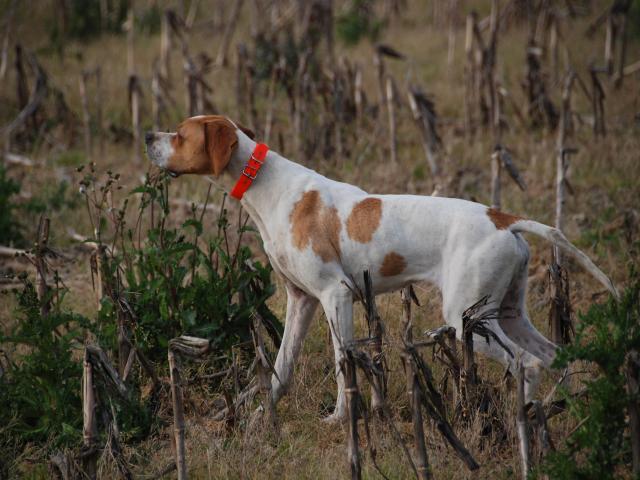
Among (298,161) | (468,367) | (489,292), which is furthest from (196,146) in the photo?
(298,161)

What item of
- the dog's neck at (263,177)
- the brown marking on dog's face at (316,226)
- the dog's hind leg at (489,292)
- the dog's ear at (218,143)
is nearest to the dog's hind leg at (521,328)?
the dog's hind leg at (489,292)

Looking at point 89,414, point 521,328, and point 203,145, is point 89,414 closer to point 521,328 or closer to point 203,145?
point 203,145

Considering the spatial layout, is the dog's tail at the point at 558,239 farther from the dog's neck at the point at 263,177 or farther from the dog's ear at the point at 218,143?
the dog's ear at the point at 218,143

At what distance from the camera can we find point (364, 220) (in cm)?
444

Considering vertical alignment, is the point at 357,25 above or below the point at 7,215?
above

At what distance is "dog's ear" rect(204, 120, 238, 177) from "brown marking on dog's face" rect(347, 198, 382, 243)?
2.44 ft

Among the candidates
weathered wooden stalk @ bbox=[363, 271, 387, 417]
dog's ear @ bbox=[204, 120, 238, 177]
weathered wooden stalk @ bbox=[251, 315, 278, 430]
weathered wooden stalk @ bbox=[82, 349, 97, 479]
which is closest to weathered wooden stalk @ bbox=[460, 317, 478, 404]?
weathered wooden stalk @ bbox=[363, 271, 387, 417]

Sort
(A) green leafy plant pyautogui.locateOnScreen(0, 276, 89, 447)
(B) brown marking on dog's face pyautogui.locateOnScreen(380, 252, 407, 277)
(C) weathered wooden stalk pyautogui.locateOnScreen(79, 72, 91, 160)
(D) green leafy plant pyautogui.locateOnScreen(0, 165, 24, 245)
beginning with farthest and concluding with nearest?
(C) weathered wooden stalk pyautogui.locateOnScreen(79, 72, 91, 160)
(D) green leafy plant pyautogui.locateOnScreen(0, 165, 24, 245)
(B) brown marking on dog's face pyautogui.locateOnScreen(380, 252, 407, 277)
(A) green leafy plant pyautogui.locateOnScreen(0, 276, 89, 447)

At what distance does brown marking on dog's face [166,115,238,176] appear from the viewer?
4.43 meters

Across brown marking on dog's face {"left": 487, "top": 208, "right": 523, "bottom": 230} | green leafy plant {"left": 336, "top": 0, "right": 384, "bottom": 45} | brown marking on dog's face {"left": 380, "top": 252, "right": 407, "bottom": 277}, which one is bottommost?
brown marking on dog's face {"left": 380, "top": 252, "right": 407, "bottom": 277}

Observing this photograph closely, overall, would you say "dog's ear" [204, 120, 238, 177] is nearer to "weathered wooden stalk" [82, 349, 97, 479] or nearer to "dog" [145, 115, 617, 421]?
"dog" [145, 115, 617, 421]

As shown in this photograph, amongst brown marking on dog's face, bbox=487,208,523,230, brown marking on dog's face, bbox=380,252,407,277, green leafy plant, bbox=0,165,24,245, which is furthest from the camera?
green leafy plant, bbox=0,165,24,245

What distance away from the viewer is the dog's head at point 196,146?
443cm

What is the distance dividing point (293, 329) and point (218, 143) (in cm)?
114
